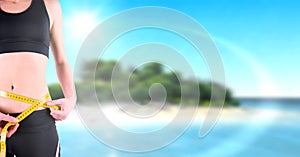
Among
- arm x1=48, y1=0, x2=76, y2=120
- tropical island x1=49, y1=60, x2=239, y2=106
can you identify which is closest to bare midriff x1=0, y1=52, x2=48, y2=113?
arm x1=48, y1=0, x2=76, y2=120

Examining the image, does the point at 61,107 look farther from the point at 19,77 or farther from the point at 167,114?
the point at 167,114

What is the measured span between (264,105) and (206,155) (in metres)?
4.05

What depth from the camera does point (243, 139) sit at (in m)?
5.97

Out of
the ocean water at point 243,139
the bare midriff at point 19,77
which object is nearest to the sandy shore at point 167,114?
the ocean water at point 243,139

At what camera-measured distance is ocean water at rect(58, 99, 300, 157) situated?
14.6 feet

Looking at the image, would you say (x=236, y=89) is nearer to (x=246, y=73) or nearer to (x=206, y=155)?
(x=246, y=73)

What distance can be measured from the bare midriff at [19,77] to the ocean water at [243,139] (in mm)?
2011

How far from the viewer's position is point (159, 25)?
2.98 m

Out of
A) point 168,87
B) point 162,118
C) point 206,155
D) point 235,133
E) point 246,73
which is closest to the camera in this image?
point 162,118

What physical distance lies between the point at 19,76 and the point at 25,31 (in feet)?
0.40

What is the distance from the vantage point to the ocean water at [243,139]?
444cm

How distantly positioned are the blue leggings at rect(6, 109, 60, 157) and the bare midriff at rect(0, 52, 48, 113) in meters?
0.04

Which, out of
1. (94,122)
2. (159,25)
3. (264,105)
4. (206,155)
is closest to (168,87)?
(206,155)

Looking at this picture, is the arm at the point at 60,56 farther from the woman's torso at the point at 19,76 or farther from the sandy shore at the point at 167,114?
the sandy shore at the point at 167,114
